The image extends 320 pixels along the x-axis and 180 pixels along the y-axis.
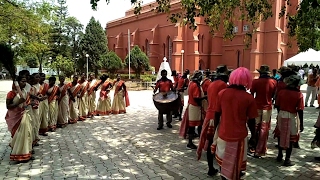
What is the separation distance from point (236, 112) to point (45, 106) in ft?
17.8

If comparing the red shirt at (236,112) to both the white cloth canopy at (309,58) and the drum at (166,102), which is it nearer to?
the drum at (166,102)

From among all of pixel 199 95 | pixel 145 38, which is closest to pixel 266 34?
pixel 145 38

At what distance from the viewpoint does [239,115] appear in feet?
11.8

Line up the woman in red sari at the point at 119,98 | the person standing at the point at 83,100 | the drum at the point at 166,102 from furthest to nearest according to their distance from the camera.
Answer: the woman in red sari at the point at 119,98
the person standing at the point at 83,100
the drum at the point at 166,102

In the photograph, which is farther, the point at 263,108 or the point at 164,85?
the point at 164,85

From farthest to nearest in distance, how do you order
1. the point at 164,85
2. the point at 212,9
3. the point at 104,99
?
the point at 104,99
the point at 212,9
the point at 164,85

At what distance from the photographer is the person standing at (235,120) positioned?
359 centimetres

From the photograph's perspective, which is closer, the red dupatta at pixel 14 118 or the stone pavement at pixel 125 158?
the stone pavement at pixel 125 158

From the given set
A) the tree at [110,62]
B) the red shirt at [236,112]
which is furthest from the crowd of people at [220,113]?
the tree at [110,62]

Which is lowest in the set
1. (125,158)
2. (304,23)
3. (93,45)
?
(125,158)

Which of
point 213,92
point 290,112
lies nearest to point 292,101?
point 290,112

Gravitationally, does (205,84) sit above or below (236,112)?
above

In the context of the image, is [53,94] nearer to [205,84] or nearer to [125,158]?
[125,158]

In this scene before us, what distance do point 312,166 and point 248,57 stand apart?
86.7 feet
